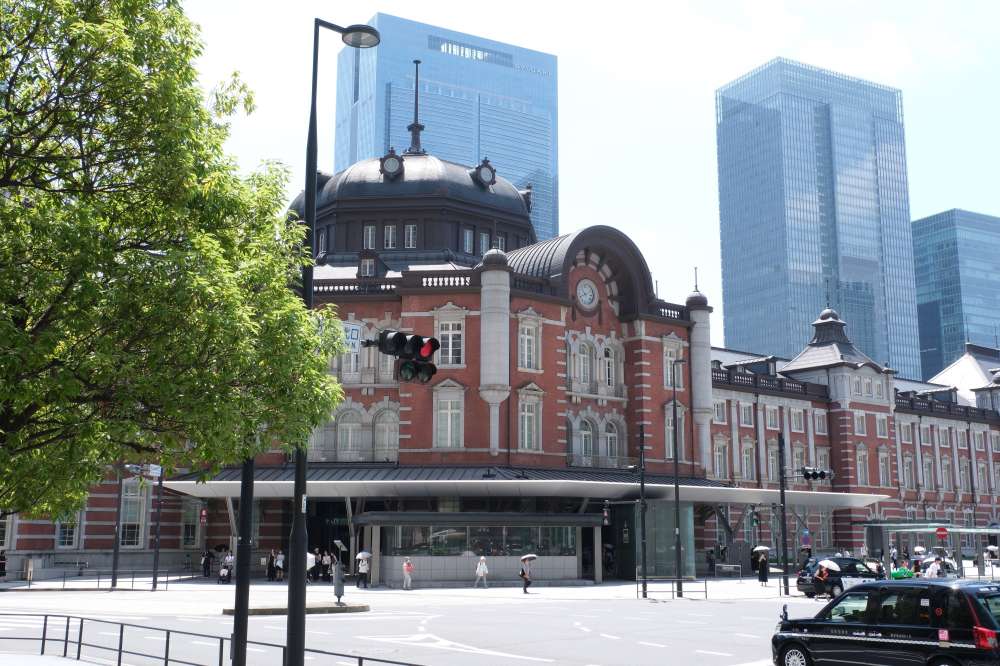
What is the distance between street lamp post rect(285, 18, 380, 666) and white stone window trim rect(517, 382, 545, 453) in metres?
32.5

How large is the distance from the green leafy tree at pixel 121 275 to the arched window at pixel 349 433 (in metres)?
35.4

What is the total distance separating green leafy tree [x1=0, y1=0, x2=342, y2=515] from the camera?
11.7 meters

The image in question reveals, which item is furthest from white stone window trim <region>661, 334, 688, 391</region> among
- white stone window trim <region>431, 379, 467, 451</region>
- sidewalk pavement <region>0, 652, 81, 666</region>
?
sidewalk pavement <region>0, 652, 81, 666</region>

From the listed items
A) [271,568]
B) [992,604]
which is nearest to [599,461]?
[271,568]

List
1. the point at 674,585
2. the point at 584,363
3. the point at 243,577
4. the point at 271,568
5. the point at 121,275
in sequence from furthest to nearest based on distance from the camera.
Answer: the point at 584,363 → the point at 271,568 → the point at 674,585 → the point at 243,577 → the point at 121,275

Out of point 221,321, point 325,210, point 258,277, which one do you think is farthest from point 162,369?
point 325,210

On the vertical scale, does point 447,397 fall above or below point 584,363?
below

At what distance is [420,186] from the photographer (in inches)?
2329

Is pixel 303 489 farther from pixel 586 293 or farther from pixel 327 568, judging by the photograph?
pixel 586 293

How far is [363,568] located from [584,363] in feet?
55.0

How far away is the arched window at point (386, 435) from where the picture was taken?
48.7 meters

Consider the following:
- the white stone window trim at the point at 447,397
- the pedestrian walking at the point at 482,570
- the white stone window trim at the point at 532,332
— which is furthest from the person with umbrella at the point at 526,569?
the white stone window trim at the point at 532,332

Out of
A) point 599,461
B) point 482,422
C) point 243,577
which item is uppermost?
point 482,422

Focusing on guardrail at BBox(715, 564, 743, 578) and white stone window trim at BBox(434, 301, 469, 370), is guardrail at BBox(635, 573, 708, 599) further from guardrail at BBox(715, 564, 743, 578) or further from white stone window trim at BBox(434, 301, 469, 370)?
white stone window trim at BBox(434, 301, 469, 370)
